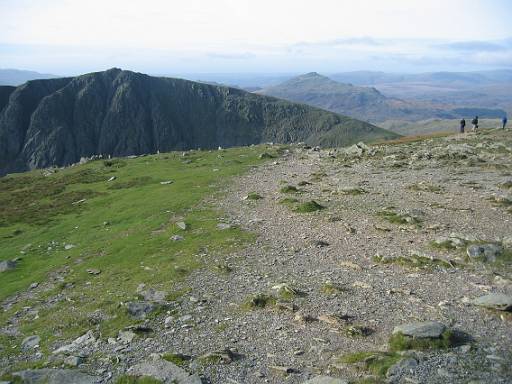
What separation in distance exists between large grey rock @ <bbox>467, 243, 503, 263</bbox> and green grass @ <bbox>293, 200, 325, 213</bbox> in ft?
43.4

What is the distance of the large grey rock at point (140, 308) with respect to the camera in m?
20.0

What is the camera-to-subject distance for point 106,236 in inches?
1441

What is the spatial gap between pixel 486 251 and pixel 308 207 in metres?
14.4

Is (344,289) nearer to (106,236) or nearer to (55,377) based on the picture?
(55,377)

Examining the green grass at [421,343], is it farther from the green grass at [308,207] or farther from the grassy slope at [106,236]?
the green grass at [308,207]

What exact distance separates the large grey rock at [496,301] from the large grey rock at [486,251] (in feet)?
17.5

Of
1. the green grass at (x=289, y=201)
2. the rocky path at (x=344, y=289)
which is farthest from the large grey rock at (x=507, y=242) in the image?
the green grass at (x=289, y=201)

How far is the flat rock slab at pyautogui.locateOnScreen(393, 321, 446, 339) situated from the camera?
52.6ft

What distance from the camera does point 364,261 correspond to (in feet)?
81.6

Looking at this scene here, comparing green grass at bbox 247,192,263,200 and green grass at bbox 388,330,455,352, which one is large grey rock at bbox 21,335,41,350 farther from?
green grass at bbox 247,192,263,200

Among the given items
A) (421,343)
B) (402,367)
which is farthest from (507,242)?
(402,367)

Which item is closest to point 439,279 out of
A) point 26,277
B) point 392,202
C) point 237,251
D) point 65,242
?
point 237,251

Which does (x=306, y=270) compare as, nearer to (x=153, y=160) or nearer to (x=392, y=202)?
(x=392, y=202)

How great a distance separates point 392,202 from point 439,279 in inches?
Answer: 590
